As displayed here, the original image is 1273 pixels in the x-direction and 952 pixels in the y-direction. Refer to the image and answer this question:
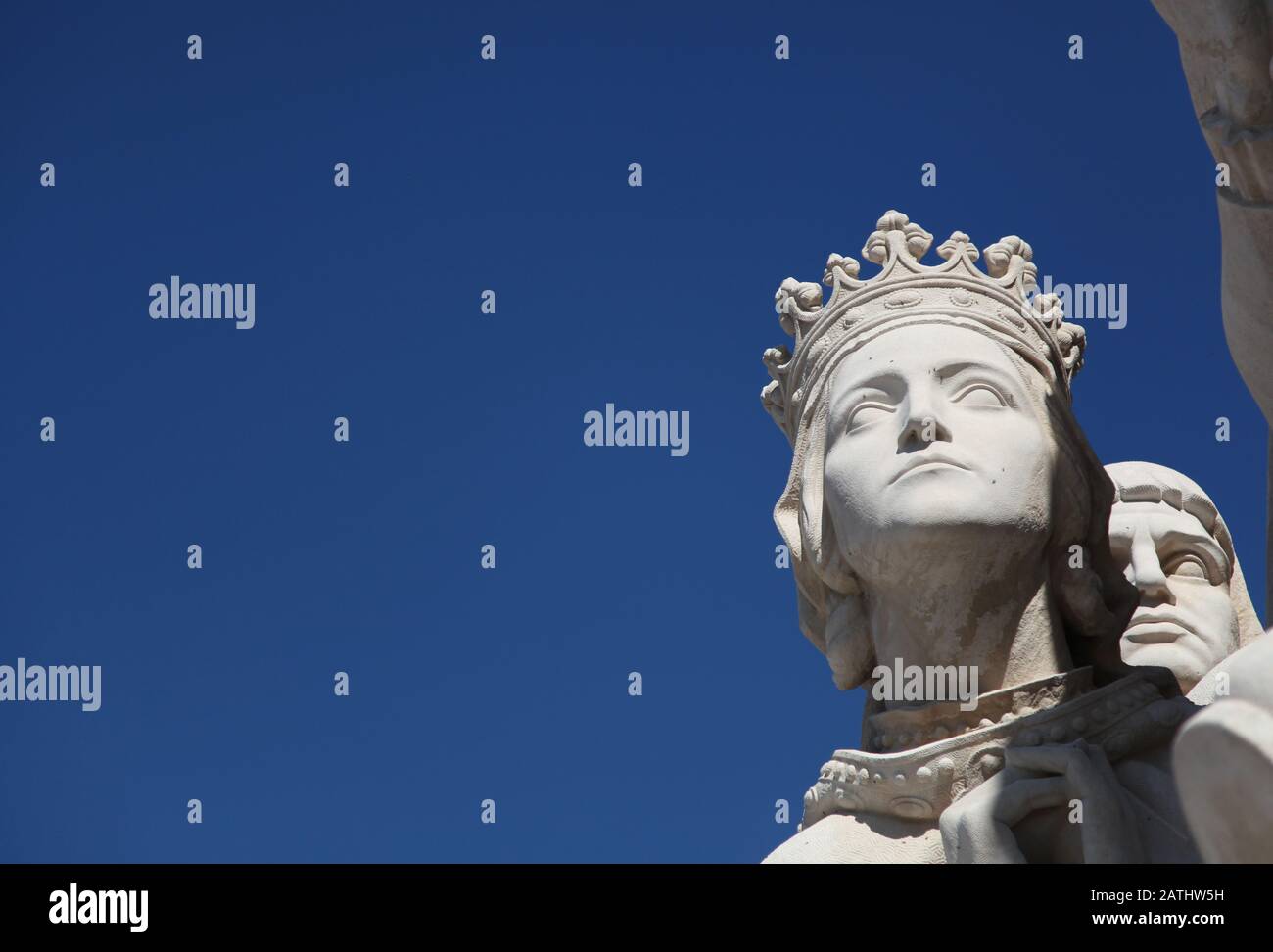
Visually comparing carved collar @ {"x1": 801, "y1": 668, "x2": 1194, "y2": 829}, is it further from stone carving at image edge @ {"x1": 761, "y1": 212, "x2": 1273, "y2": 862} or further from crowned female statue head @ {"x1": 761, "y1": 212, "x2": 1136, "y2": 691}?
crowned female statue head @ {"x1": 761, "y1": 212, "x2": 1136, "y2": 691}

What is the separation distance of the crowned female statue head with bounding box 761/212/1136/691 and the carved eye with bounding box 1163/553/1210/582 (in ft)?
5.18

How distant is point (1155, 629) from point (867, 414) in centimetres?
248

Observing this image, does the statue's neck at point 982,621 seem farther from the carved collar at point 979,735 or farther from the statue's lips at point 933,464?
the statue's lips at point 933,464

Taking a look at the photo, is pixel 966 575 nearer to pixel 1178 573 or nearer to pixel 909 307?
pixel 909 307

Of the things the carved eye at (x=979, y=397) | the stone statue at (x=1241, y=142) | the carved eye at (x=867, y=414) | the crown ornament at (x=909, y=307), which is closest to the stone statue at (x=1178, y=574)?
the crown ornament at (x=909, y=307)

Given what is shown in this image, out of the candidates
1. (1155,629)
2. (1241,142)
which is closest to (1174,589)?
(1155,629)

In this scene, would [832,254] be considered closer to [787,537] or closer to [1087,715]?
[787,537]

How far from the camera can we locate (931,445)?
9.45m

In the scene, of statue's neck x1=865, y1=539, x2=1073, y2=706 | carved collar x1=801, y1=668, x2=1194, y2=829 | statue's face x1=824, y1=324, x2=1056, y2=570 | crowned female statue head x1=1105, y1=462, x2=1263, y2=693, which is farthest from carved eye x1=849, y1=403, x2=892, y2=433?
crowned female statue head x1=1105, y1=462, x2=1263, y2=693

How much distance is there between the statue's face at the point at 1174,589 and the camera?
36.9 ft

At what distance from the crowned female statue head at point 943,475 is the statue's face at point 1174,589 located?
1344 millimetres

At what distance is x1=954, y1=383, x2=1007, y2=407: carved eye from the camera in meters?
9.74
